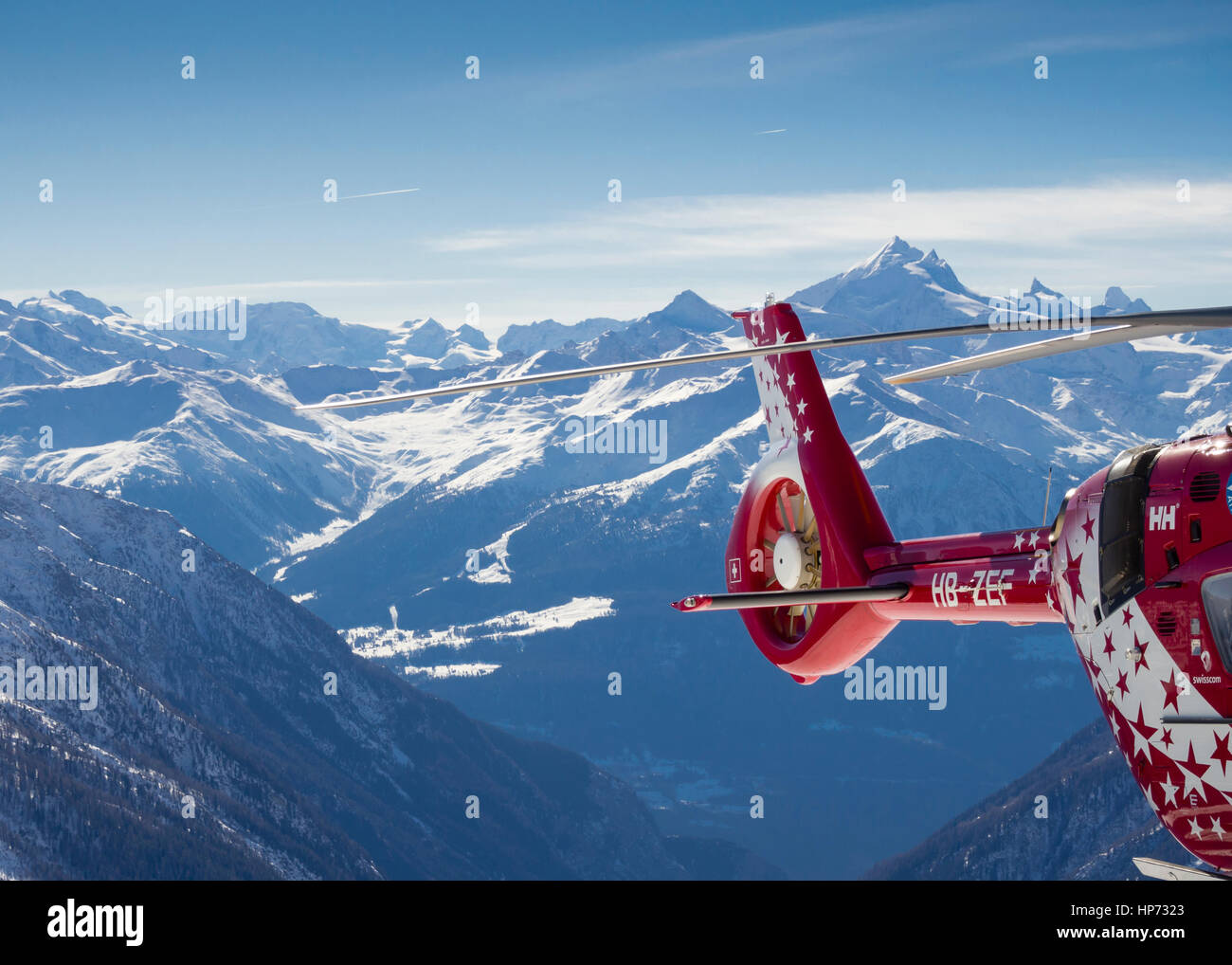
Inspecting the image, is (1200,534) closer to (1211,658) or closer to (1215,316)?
(1211,658)

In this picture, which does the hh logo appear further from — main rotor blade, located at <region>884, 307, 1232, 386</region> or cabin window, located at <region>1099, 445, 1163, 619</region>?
main rotor blade, located at <region>884, 307, 1232, 386</region>

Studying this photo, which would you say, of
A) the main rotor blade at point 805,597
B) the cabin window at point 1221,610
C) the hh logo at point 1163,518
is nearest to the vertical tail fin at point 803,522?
the main rotor blade at point 805,597

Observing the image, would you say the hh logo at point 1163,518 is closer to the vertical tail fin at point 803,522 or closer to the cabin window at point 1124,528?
the cabin window at point 1124,528

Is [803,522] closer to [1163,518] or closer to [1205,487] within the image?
[1163,518]

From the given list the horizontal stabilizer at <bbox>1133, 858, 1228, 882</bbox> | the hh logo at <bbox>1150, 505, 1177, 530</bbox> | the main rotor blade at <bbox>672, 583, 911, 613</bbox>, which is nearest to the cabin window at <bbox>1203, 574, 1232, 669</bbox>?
the hh logo at <bbox>1150, 505, 1177, 530</bbox>

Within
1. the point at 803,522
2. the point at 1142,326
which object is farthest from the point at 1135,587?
the point at 803,522

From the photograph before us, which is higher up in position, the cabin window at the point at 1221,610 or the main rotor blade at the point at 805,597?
the cabin window at the point at 1221,610
